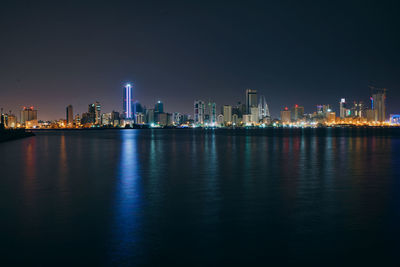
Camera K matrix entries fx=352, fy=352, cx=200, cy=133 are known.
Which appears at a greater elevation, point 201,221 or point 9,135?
point 9,135

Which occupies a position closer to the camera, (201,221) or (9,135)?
(201,221)

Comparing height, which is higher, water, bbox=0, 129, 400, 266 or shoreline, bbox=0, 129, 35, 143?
shoreline, bbox=0, 129, 35, 143

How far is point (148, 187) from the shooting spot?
1573 centimetres

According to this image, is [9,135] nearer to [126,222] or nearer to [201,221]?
[126,222]

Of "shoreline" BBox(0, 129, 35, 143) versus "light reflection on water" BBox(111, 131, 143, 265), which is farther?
"shoreline" BBox(0, 129, 35, 143)

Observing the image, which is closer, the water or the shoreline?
the water

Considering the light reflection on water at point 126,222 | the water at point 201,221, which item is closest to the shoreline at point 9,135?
the water at point 201,221

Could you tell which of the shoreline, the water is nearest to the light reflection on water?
the water

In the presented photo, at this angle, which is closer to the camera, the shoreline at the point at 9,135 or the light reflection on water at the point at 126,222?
the light reflection on water at the point at 126,222

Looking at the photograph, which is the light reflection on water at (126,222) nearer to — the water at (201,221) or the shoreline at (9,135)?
the water at (201,221)

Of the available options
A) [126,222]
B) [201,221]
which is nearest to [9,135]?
[126,222]

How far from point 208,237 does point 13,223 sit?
5451mm

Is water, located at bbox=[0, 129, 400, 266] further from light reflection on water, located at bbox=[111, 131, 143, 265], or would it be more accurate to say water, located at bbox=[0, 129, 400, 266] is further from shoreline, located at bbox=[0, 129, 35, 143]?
shoreline, located at bbox=[0, 129, 35, 143]

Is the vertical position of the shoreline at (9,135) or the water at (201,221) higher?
the shoreline at (9,135)
